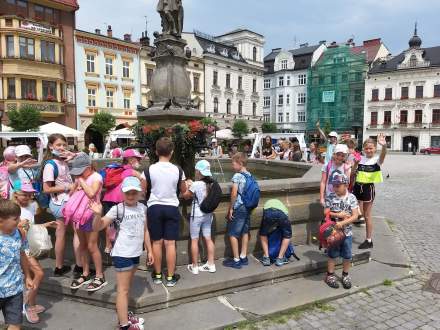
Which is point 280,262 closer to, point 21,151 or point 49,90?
point 21,151

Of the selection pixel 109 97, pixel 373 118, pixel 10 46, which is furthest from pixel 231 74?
pixel 10 46

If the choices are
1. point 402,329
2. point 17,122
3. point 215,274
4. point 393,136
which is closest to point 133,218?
point 215,274

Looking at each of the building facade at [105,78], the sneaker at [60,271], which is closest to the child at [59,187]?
the sneaker at [60,271]

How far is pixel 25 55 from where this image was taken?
98.0 ft

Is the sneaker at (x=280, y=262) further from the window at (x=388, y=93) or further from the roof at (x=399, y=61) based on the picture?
the window at (x=388, y=93)

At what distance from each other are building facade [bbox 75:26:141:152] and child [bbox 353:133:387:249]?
32696 millimetres

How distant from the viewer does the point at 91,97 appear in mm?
35469

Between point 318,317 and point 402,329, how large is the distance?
81 cm

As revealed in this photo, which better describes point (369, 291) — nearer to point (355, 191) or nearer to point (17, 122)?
point (355, 191)

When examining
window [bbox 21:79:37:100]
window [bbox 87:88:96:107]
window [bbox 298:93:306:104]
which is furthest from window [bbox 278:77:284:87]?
window [bbox 21:79:37:100]

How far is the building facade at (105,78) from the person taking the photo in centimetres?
3453

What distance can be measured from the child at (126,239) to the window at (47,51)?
32.3 m

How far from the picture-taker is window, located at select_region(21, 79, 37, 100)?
29.9 m

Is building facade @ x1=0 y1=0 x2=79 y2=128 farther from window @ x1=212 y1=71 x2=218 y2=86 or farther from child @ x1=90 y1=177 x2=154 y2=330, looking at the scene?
child @ x1=90 y1=177 x2=154 y2=330
